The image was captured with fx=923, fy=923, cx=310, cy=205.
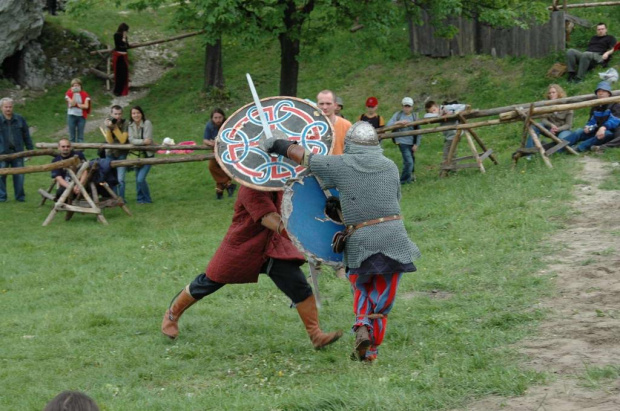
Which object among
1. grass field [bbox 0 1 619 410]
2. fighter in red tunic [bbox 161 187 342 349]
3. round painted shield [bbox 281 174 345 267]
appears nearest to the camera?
grass field [bbox 0 1 619 410]

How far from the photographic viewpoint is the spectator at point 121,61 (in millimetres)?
24812

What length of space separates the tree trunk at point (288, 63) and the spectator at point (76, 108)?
4.81 meters

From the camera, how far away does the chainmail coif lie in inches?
255

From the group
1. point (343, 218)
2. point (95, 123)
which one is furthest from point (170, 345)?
point (95, 123)

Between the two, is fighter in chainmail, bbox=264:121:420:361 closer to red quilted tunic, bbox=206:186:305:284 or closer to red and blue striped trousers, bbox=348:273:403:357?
red and blue striped trousers, bbox=348:273:403:357

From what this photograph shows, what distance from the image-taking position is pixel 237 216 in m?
7.39

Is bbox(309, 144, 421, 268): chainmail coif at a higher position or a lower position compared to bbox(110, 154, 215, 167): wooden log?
higher

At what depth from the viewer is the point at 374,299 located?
21.9ft

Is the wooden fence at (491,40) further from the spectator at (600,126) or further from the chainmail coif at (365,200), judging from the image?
the chainmail coif at (365,200)

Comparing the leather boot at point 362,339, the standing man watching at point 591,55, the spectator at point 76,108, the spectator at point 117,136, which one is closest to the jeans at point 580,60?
the standing man watching at point 591,55

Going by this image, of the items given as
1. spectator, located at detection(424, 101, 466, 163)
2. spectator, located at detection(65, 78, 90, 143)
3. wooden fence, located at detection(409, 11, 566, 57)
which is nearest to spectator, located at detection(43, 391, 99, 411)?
spectator, located at detection(424, 101, 466, 163)

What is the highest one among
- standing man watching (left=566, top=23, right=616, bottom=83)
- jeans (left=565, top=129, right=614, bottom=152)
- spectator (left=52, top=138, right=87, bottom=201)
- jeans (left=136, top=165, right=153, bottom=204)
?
standing man watching (left=566, top=23, right=616, bottom=83)

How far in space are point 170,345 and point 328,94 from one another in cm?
271

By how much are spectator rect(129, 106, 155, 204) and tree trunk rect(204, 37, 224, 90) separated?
A: 25.3 ft
